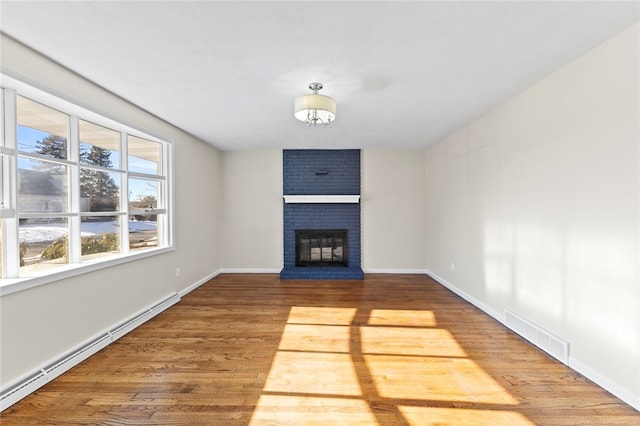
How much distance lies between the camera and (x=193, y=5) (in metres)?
1.44

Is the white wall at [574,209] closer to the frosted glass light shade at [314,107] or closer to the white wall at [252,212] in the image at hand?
the frosted glass light shade at [314,107]

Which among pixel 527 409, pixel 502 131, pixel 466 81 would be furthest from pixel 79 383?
pixel 502 131

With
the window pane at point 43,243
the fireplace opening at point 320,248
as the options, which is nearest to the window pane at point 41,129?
the window pane at point 43,243

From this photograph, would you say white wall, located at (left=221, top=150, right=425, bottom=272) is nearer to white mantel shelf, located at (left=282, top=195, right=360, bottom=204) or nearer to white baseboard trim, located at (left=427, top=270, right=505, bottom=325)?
white mantel shelf, located at (left=282, top=195, right=360, bottom=204)

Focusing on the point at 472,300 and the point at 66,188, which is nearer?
the point at 66,188

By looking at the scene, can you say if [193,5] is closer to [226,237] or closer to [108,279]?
[108,279]

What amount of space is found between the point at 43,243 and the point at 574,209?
415 centimetres

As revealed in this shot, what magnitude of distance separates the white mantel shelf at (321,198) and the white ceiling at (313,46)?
2.28 m

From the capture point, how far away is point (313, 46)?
180 cm

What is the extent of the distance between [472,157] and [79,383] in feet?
14.7

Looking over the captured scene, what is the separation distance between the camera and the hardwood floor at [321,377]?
1.65m

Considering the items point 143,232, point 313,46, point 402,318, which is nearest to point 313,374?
point 402,318

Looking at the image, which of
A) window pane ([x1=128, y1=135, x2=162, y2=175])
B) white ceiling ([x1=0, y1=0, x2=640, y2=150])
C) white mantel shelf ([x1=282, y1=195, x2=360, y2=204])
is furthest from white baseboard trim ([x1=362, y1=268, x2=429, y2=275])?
window pane ([x1=128, y1=135, x2=162, y2=175])

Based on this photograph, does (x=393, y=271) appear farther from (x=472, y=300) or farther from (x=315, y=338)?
(x=315, y=338)
